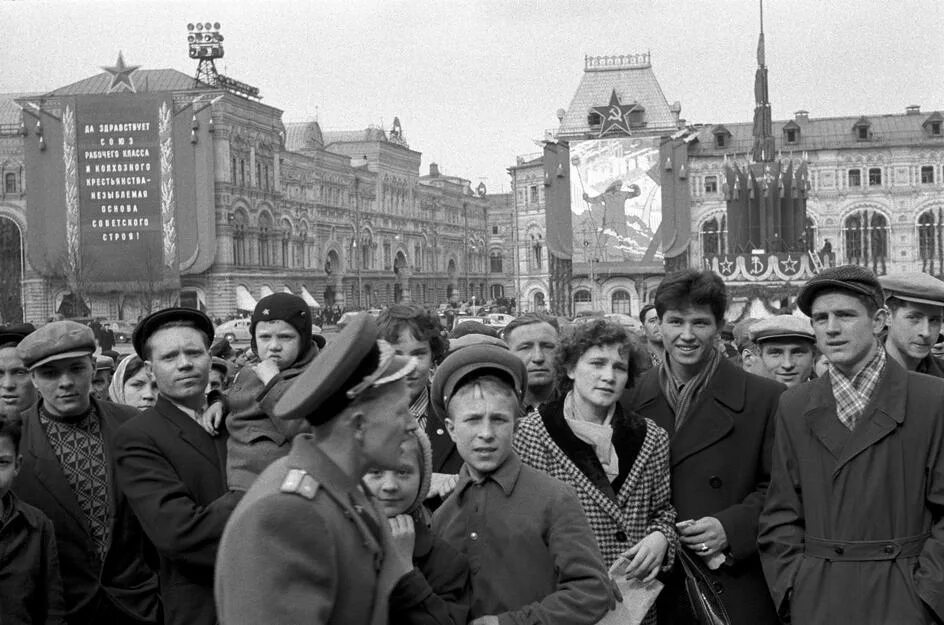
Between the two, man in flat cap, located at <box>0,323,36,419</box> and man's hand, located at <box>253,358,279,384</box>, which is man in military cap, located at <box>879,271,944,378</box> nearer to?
man's hand, located at <box>253,358,279,384</box>

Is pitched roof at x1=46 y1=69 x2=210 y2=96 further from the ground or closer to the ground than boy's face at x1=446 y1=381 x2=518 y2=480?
further from the ground

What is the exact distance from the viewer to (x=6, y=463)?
13.6 ft

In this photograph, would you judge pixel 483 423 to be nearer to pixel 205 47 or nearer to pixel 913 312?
pixel 913 312

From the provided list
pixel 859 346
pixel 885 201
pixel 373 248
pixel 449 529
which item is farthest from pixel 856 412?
pixel 373 248

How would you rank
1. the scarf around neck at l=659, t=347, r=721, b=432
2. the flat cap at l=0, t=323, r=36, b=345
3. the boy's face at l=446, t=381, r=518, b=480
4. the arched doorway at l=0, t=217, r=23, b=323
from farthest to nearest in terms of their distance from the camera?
the arched doorway at l=0, t=217, r=23, b=323 → the flat cap at l=0, t=323, r=36, b=345 → the scarf around neck at l=659, t=347, r=721, b=432 → the boy's face at l=446, t=381, r=518, b=480

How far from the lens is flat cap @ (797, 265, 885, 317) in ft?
12.6

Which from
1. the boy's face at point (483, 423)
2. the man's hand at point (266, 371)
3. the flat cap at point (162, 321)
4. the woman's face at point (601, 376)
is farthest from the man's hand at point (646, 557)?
the flat cap at point (162, 321)

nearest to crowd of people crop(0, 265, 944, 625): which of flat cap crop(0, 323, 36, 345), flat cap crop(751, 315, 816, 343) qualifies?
flat cap crop(0, 323, 36, 345)

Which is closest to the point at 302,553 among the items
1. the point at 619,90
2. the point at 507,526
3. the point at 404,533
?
the point at 404,533

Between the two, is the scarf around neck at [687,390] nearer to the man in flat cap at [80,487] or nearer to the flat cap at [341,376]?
the flat cap at [341,376]

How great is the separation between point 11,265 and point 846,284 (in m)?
52.8

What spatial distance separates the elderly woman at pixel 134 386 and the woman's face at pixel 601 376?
3198mm

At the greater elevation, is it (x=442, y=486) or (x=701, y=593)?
(x=442, y=486)

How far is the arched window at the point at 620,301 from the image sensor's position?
173 feet
